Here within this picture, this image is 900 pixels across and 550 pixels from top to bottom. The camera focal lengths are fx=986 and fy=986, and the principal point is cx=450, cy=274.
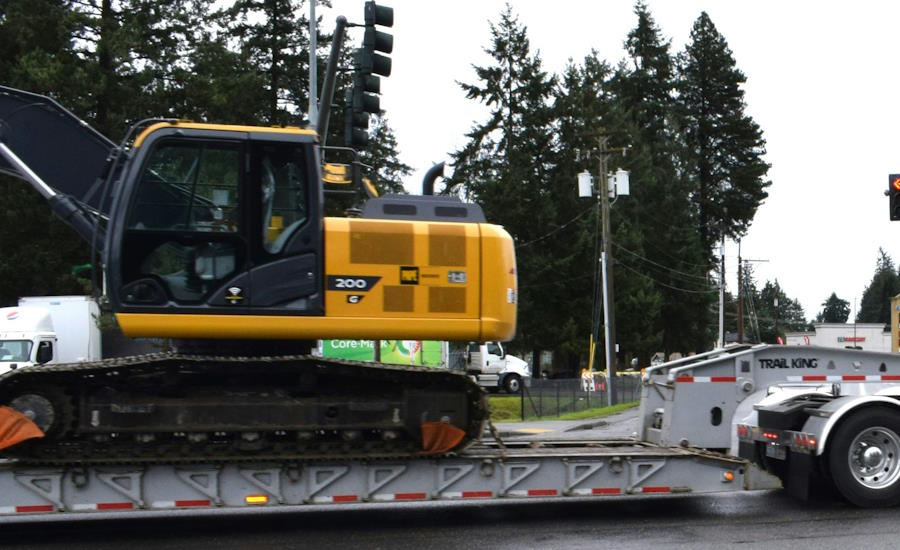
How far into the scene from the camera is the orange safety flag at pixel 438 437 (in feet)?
29.9

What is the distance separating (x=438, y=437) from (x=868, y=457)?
4.18 m

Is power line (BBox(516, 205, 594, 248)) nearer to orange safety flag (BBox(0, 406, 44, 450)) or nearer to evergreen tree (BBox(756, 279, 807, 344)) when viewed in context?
orange safety flag (BBox(0, 406, 44, 450))

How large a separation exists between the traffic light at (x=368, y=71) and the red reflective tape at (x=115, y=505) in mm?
6581

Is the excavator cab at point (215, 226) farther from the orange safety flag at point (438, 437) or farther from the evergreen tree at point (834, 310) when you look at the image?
the evergreen tree at point (834, 310)

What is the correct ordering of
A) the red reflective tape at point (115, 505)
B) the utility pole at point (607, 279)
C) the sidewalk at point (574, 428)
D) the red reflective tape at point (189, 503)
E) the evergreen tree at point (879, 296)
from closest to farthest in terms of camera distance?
1. the red reflective tape at point (115, 505)
2. the red reflective tape at point (189, 503)
3. the sidewalk at point (574, 428)
4. the utility pole at point (607, 279)
5. the evergreen tree at point (879, 296)

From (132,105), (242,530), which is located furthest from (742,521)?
(132,105)

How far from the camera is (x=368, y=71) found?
1356 centimetres

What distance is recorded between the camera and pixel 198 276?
873 cm

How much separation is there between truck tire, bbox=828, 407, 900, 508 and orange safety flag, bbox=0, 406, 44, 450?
728 centimetres

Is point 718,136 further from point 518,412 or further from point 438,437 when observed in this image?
point 438,437

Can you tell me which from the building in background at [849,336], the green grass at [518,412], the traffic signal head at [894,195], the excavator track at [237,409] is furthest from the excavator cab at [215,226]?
the building in background at [849,336]

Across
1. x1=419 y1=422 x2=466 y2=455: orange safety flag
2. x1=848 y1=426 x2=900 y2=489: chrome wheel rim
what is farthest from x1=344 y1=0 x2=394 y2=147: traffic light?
x1=848 y1=426 x2=900 y2=489: chrome wheel rim

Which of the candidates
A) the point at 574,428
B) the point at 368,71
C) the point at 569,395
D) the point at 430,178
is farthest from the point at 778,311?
the point at 430,178

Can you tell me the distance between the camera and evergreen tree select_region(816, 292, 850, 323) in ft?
581
